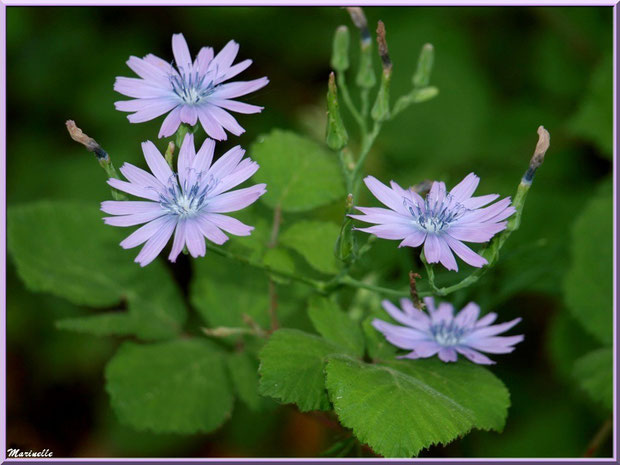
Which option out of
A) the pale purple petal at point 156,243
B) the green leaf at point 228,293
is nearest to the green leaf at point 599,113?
the green leaf at point 228,293

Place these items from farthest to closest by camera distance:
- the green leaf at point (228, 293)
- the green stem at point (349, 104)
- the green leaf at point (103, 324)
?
the green leaf at point (228, 293), the green leaf at point (103, 324), the green stem at point (349, 104)

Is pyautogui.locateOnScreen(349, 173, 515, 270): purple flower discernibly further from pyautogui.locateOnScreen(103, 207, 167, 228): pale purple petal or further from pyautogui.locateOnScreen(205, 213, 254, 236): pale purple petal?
pyautogui.locateOnScreen(103, 207, 167, 228): pale purple petal

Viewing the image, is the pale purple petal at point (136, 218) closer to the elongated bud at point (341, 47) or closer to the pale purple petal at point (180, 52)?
the pale purple petal at point (180, 52)

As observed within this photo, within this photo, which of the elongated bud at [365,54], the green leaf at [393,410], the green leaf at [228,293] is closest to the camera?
the green leaf at [393,410]

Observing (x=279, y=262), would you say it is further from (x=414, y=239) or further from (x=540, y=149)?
(x=540, y=149)

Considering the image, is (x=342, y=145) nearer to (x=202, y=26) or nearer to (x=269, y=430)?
(x=269, y=430)

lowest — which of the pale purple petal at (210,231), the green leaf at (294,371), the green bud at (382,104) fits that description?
the green leaf at (294,371)

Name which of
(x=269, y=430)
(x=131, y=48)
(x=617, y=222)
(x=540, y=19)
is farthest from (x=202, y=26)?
(x=617, y=222)

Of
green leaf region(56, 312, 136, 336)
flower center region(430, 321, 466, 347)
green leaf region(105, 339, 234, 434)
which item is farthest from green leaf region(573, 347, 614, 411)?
green leaf region(56, 312, 136, 336)
